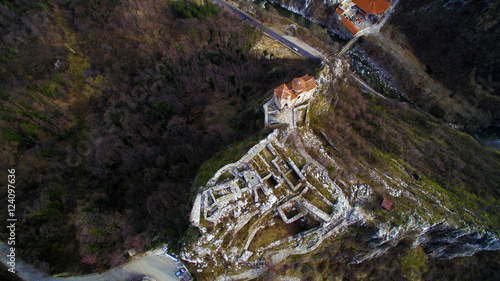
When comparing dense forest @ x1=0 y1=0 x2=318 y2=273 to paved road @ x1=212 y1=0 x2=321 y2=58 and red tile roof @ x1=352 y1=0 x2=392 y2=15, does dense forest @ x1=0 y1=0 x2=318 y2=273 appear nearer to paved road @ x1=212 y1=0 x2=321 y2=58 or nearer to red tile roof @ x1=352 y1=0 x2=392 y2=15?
paved road @ x1=212 y1=0 x2=321 y2=58

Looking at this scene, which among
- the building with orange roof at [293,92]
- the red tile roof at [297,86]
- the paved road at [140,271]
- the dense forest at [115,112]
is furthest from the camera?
the red tile roof at [297,86]

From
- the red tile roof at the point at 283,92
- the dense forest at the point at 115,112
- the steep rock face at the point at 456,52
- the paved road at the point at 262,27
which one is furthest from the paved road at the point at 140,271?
the steep rock face at the point at 456,52

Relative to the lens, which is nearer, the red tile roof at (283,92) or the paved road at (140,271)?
the paved road at (140,271)

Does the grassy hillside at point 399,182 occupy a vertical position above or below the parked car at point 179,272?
above

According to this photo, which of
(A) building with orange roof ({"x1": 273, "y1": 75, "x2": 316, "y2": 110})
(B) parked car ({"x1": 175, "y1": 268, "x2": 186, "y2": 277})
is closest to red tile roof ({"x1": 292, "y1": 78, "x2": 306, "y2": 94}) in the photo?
(A) building with orange roof ({"x1": 273, "y1": 75, "x2": 316, "y2": 110})

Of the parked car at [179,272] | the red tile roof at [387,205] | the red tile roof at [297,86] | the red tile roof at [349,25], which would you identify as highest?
the red tile roof at [349,25]

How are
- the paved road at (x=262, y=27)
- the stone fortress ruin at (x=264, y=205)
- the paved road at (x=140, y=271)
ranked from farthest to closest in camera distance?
1. the paved road at (x=262, y=27)
2. the paved road at (x=140, y=271)
3. the stone fortress ruin at (x=264, y=205)

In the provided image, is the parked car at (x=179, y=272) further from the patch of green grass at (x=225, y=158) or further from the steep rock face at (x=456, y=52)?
the steep rock face at (x=456, y=52)

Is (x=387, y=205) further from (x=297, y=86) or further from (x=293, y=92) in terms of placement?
(x=297, y=86)

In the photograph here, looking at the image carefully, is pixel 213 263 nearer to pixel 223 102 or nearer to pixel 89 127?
pixel 223 102
